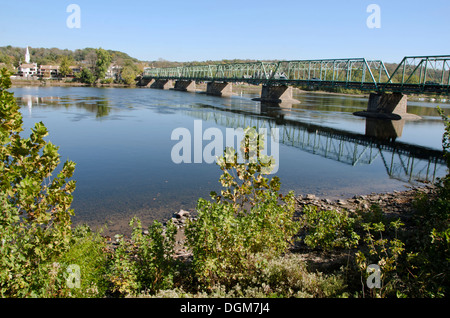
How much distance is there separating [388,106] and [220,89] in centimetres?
6912

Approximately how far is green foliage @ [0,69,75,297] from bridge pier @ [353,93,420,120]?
56785 millimetres

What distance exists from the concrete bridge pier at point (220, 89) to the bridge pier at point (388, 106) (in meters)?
62.6

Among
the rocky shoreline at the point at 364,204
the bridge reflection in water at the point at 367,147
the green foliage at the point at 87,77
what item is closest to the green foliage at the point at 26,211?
the rocky shoreline at the point at 364,204

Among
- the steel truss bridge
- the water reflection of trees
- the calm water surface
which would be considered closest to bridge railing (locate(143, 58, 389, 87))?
the steel truss bridge

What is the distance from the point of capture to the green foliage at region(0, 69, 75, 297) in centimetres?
539

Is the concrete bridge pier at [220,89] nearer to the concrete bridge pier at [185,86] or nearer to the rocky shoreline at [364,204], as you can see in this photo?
the concrete bridge pier at [185,86]

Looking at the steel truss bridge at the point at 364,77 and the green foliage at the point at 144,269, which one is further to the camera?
the steel truss bridge at the point at 364,77

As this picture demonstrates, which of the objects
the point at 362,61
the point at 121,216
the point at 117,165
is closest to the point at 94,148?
the point at 117,165

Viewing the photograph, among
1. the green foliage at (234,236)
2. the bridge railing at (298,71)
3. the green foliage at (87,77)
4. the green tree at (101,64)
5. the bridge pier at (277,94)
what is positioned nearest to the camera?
the green foliage at (234,236)

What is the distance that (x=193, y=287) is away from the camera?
662 cm

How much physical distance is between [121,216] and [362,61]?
222 ft

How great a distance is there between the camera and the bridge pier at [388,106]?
5428 centimetres

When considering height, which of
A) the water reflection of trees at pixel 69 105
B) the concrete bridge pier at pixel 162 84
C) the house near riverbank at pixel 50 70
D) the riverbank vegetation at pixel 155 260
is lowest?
the riverbank vegetation at pixel 155 260

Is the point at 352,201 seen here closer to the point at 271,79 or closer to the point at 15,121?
the point at 15,121
